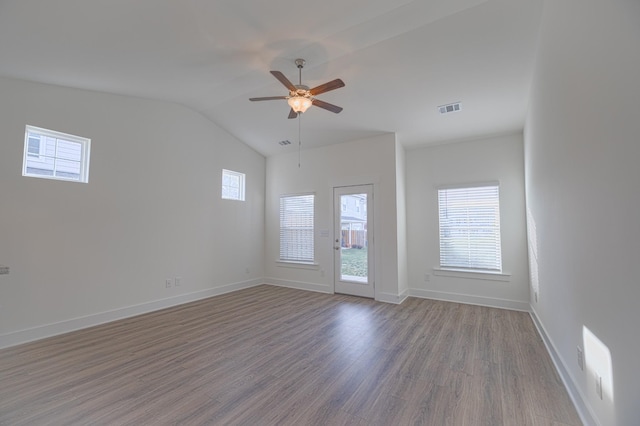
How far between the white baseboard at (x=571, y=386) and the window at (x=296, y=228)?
402cm

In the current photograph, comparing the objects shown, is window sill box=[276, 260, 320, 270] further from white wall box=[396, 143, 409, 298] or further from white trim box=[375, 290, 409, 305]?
white wall box=[396, 143, 409, 298]

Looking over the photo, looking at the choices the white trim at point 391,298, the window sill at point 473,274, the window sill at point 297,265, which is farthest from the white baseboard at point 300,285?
the window sill at point 473,274

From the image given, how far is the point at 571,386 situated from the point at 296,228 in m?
4.86

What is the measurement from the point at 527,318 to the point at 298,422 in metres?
3.87

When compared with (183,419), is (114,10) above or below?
above

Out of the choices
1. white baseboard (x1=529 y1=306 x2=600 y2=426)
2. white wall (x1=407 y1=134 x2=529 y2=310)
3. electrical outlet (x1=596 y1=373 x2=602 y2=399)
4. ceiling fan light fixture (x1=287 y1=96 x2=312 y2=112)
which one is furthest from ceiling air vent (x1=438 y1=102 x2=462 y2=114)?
electrical outlet (x1=596 y1=373 x2=602 y2=399)

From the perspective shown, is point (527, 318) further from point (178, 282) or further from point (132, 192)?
point (132, 192)

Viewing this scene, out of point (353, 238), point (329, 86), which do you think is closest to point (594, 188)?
point (329, 86)

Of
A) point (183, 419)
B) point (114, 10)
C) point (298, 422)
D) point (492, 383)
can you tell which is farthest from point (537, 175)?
point (114, 10)

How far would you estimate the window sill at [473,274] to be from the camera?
465 cm

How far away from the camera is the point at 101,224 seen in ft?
12.9

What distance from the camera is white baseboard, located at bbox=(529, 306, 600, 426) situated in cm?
183

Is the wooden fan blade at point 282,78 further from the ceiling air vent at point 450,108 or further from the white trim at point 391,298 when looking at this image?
the white trim at point 391,298

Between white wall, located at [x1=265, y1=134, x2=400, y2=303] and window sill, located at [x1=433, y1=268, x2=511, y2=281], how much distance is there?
37.5 inches
